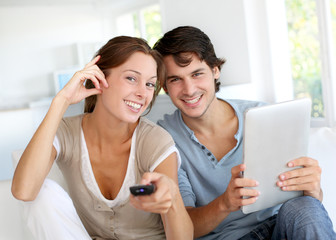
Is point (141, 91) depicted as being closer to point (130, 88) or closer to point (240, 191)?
point (130, 88)

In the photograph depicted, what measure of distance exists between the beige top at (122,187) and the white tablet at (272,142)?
324 mm

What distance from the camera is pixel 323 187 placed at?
187cm

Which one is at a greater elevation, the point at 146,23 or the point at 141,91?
the point at 146,23

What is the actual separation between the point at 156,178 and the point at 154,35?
17.9ft

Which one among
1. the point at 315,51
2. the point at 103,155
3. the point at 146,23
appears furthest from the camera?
the point at 146,23

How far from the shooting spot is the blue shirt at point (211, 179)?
5.37 feet

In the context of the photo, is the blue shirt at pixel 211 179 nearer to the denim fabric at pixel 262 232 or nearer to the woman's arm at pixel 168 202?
the denim fabric at pixel 262 232

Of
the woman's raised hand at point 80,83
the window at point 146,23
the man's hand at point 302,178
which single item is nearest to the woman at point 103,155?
the woman's raised hand at point 80,83

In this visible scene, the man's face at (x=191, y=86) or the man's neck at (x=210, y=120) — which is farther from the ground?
the man's face at (x=191, y=86)

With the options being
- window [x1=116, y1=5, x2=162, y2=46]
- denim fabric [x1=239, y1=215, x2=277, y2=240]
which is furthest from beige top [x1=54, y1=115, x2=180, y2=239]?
window [x1=116, y1=5, x2=162, y2=46]

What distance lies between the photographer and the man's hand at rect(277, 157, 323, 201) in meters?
1.39

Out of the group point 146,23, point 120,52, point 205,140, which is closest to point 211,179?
point 205,140

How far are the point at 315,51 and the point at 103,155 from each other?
1.73 metres

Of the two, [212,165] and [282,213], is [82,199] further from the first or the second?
[282,213]
